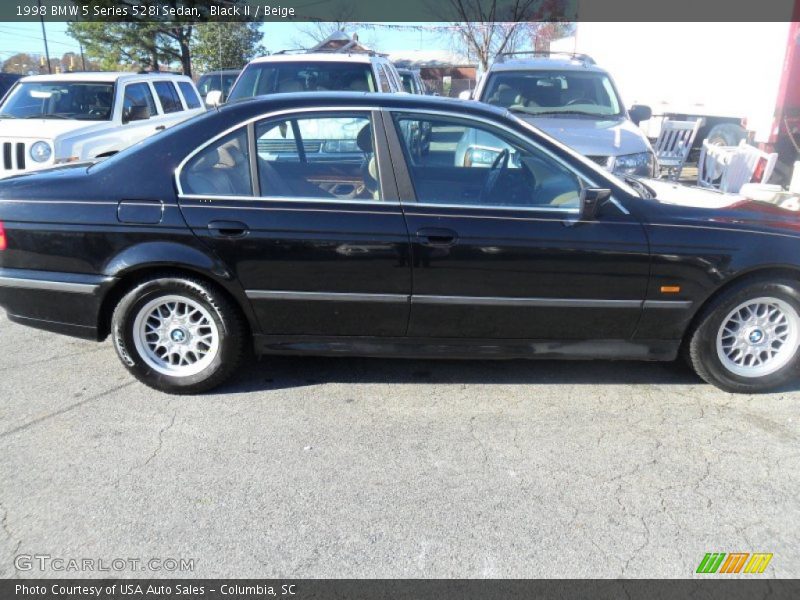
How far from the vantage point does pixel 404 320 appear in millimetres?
3756

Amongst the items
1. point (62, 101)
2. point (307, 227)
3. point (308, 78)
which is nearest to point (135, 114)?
point (62, 101)

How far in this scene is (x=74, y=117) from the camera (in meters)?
8.41

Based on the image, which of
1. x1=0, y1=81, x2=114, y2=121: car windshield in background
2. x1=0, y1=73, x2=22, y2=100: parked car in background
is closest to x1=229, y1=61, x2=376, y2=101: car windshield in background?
x1=0, y1=81, x2=114, y2=121: car windshield in background

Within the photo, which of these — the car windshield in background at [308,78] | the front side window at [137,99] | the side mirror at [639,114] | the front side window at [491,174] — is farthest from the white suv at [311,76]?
the front side window at [491,174]

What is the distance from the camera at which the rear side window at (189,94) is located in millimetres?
10688

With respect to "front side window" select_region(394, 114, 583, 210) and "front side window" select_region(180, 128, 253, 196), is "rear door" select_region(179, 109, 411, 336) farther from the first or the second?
"front side window" select_region(394, 114, 583, 210)

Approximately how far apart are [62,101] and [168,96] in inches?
70.9

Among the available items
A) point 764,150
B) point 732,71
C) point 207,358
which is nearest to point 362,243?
point 207,358

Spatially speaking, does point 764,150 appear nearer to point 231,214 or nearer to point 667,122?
point 667,122

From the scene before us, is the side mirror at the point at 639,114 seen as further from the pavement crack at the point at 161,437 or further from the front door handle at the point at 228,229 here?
the pavement crack at the point at 161,437

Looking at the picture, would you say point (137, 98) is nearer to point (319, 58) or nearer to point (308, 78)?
point (308, 78)

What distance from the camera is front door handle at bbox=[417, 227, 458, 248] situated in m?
3.61

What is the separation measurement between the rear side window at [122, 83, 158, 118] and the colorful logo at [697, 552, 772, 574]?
8416 mm

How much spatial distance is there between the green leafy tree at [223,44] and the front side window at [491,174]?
87.4ft
